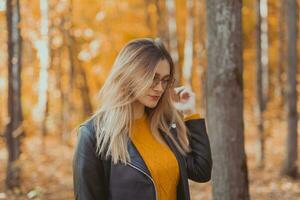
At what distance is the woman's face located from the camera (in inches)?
120

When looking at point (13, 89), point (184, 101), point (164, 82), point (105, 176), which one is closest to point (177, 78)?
point (184, 101)

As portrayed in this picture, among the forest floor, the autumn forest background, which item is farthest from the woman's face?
the forest floor

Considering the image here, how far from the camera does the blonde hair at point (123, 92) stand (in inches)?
115

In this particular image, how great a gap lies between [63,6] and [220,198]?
525 inches

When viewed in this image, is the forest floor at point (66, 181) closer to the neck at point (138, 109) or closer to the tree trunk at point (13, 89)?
the tree trunk at point (13, 89)

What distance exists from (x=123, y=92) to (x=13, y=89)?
24.5 feet

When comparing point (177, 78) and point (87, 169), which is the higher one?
point (177, 78)

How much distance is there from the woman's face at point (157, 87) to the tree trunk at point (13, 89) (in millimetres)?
7267

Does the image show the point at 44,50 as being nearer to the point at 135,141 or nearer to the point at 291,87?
the point at 291,87

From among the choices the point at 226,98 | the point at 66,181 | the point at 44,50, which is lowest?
the point at 66,181

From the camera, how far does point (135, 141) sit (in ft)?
10.1

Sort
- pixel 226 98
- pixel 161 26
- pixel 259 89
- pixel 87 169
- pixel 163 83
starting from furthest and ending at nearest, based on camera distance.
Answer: pixel 161 26, pixel 259 89, pixel 226 98, pixel 163 83, pixel 87 169

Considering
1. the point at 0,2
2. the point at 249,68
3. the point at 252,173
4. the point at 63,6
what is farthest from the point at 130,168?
the point at 249,68

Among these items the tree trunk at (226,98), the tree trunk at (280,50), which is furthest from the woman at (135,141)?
the tree trunk at (280,50)
